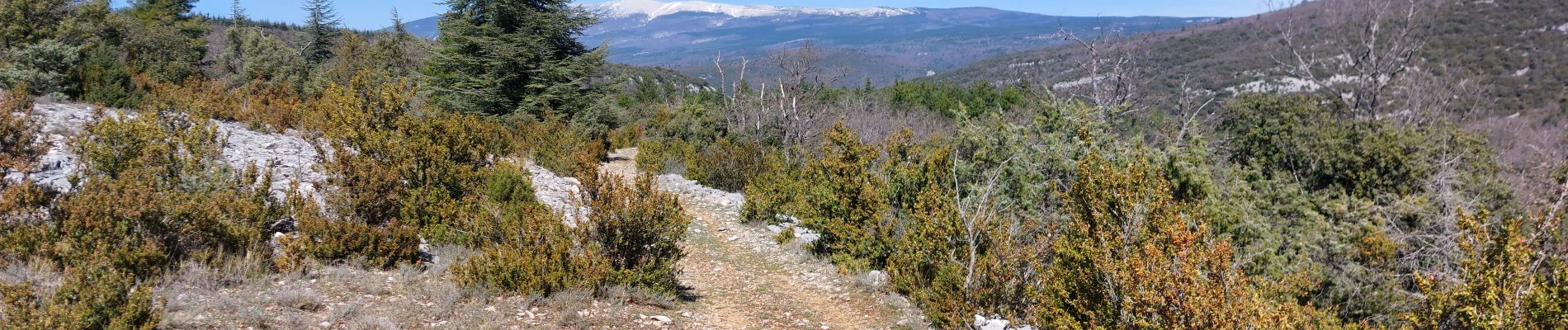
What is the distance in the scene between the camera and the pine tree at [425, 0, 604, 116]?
2211cm

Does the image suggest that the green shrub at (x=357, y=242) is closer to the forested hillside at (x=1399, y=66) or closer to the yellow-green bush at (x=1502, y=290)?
the yellow-green bush at (x=1502, y=290)

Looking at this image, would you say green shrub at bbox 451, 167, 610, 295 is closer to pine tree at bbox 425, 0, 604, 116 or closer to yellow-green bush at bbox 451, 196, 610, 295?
yellow-green bush at bbox 451, 196, 610, 295

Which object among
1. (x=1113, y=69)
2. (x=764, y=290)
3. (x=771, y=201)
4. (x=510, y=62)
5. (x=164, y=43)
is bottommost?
(x=764, y=290)

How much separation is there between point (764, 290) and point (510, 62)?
17.3 m

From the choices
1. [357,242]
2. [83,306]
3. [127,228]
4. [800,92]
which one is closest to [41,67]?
[127,228]

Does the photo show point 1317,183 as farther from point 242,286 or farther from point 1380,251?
point 242,286

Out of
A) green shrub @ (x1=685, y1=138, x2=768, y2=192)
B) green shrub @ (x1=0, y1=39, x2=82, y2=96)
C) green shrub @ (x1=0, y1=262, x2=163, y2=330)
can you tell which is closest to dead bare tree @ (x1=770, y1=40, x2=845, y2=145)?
green shrub @ (x1=685, y1=138, x2=768, y2=192)

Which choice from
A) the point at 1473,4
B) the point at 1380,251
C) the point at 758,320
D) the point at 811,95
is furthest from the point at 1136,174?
the point at 1473,4

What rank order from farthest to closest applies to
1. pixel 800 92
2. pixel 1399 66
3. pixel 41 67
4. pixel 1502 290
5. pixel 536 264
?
pixel 800 92 → pixel 1399 66 → pixel 41 67 → pixel 536 264 → pixel 1502 290

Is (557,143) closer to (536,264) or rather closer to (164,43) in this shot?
(536,264)

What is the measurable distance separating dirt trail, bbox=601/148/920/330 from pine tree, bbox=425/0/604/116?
43.1ft

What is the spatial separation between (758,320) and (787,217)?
4.66m

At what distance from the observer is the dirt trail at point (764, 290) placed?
678 cm

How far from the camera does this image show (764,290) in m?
7.97
